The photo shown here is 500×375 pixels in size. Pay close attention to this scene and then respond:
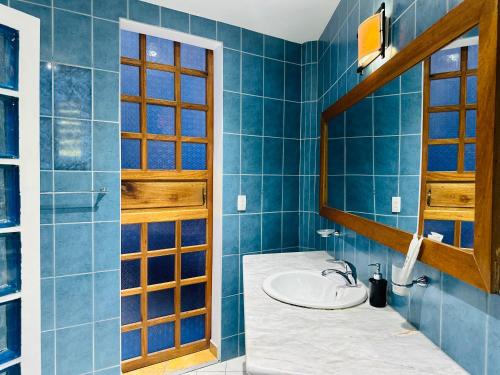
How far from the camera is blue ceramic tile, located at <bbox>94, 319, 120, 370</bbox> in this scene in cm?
168

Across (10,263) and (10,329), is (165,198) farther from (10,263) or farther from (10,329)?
(10,329)

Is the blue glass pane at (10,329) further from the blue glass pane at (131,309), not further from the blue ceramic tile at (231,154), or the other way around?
the blue ceramic tile at (231,154)

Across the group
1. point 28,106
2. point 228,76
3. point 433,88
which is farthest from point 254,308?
point 228,76

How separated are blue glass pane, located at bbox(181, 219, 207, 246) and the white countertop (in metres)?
1.03

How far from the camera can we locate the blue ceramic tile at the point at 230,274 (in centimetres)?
205

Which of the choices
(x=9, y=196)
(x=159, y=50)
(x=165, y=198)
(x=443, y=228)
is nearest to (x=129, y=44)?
(x=159, y=50)

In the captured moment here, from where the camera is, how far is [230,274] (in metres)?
2.07

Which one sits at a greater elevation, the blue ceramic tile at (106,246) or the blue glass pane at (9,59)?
the blue glass pane at (9,59)

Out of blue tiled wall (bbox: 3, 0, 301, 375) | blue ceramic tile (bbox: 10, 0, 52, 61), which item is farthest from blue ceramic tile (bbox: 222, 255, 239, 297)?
blue ceramic tile (bbox: 10, 0, 52, 61)

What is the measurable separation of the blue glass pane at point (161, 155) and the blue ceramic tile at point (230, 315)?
1092 millimetres

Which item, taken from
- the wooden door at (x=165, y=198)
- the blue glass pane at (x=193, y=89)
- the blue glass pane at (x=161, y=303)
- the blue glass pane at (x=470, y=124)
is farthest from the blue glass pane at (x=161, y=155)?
the blue glass pane at (x=470, y=124)

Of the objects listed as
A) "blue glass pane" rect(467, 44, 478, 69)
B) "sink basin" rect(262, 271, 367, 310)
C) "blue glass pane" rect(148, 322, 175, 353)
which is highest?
"blue glass pane" rect(467, 44, 478, 69)

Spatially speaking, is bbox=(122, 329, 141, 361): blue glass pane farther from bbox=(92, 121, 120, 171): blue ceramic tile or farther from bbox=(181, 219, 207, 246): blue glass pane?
bbox=(92, 121, 120, 171): blue ceramic tile

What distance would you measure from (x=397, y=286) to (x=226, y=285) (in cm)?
139
